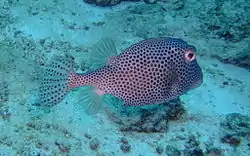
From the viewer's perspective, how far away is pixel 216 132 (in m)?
4.95

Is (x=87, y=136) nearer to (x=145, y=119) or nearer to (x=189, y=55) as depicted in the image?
(x=145, y=119)

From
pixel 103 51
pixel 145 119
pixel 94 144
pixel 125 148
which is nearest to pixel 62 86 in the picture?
pixel 103 51

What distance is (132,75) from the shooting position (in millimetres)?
3506

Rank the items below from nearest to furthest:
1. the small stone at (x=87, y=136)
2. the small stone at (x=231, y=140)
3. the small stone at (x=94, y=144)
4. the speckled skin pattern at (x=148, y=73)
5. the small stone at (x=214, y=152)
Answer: the speckled skin pattern at (x=148, y=73) < the small stone at (x=94, y=144) < the small stone at (x=87, y=136) < the small stone at (x=214, y=152) < the small stone at (x=231, y=140)

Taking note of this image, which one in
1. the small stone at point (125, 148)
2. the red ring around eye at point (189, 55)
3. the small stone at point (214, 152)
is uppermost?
the red ring around eye at point (189, 55)

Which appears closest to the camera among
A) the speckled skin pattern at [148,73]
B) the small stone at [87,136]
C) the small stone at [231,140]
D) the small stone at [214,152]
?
the speckled skin pattern at [148,73]

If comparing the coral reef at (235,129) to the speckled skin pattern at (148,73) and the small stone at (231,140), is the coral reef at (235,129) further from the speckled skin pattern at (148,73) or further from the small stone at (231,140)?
the speckled skin pattern at (148,73)

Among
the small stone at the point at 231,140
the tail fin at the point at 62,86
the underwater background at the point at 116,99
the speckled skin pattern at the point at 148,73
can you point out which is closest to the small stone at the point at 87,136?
the underwater background at the point at 116,99

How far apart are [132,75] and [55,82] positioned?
0.86 m

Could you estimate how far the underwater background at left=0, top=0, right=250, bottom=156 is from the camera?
169 inches

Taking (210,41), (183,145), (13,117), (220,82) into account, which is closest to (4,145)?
(13,117)

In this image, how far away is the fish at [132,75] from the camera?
11.5 ft

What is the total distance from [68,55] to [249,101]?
11.1ft

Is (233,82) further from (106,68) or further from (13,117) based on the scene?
(13,117)
